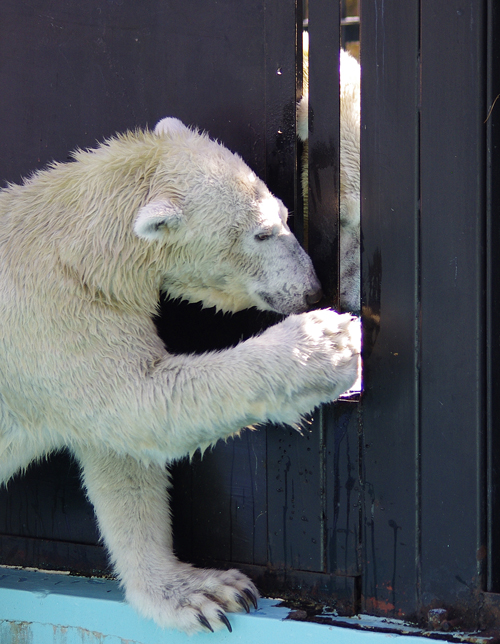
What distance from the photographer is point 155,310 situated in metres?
2.41

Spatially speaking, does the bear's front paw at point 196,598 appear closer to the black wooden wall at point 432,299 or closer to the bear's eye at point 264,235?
the black wooden wall at point 432,299

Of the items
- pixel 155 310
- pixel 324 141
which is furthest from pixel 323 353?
pixel 324 141

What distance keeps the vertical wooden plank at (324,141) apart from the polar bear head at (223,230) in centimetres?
13

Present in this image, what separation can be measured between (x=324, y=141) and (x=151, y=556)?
5.15 ft

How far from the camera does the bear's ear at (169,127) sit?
94.3 inches

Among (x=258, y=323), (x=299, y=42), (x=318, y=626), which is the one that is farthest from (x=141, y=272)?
(x=318, y=626)

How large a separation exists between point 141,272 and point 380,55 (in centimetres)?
102

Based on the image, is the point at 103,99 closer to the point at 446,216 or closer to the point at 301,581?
the point at 446,216

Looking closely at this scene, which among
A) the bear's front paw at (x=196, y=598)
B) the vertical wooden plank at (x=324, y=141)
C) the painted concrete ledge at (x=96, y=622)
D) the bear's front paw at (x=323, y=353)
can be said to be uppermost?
the vertical wooden plank at (x=324, y=141)

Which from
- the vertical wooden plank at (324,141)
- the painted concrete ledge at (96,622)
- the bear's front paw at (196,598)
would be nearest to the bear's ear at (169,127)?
the vertical wooden plank at (324,141)

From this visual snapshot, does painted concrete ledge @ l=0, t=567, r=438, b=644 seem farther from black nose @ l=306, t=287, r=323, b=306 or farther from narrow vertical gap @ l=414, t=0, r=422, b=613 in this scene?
black nose @ l=306, t=287, r=323, b=306

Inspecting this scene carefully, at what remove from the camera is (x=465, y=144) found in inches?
84.7

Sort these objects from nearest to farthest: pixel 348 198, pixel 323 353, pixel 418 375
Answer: pixel 323 353 < pixel 418 375 < pixel 348 198
